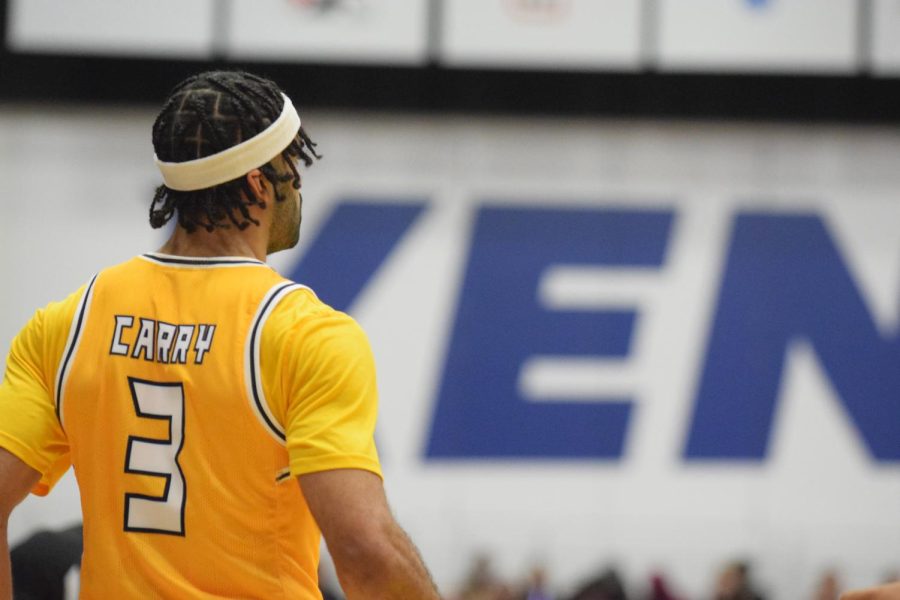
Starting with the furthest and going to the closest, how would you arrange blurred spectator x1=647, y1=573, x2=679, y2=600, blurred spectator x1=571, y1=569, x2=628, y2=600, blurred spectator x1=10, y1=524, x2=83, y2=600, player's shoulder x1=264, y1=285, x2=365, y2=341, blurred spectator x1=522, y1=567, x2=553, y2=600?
1. blurred spectator x1=647, y1=573, x2=679, y2=600
2. blurred spectator x1=522, y1=567, x2=553, y2=600
3. blurred spectator x1=571, y1=569, x2=628, y2=600
4. blurred spectator x1=10, y1=524, x2=83, y2=600
5. player's shoulder x1=264, y1=285, x2=365, y2=341

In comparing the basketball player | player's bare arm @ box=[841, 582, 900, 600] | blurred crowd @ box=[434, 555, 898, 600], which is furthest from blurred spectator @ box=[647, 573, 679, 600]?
player's bare arm @ box=[841, 582, 900, 600]

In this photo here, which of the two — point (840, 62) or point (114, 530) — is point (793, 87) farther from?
point (114, 530)

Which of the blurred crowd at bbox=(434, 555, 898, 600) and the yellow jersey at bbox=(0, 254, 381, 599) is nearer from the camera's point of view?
the yellow jersey at bbox=(0, 254, 381, 599)

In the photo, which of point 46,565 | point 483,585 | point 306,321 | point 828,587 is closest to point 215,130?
point 306,321

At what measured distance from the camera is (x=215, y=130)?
6.68 feet

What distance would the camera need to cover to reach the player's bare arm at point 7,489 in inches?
80.6

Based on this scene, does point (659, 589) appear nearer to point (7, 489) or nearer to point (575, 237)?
point (575, 237)

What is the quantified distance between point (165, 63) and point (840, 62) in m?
5.90

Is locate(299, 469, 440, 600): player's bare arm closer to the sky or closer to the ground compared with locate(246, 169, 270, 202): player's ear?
closer to the ground

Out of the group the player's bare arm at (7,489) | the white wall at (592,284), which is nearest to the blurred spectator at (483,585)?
the white wall at (592,284)

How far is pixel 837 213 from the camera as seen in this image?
35.4ft

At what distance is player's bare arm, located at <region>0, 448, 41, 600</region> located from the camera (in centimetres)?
205

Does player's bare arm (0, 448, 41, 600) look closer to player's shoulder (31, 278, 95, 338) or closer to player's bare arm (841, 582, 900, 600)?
player's shoulder (31, 278, 95, 338)

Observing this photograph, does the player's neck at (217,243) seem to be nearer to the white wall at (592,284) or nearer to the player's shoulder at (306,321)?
the player's shoulder at (306,321)
